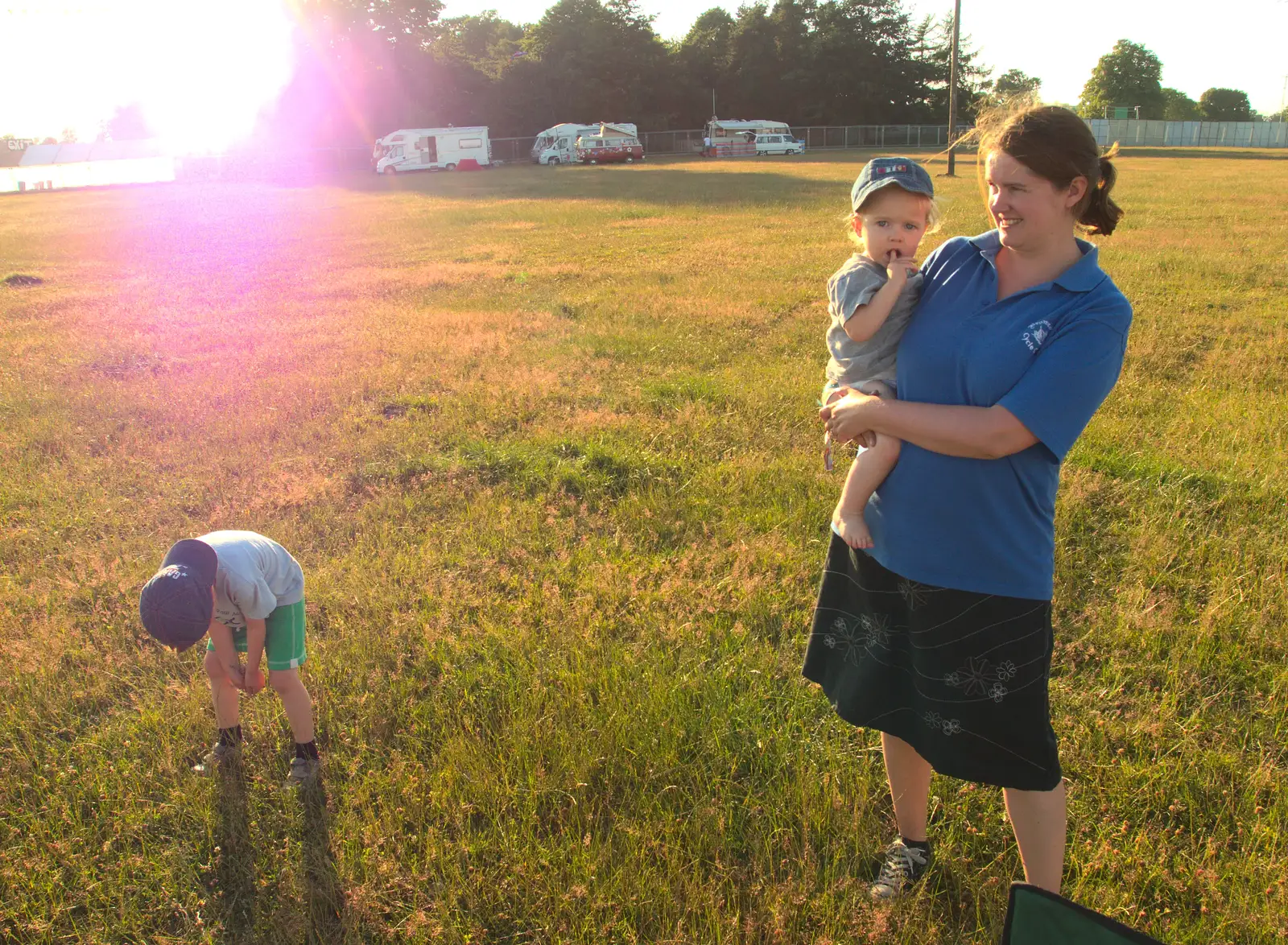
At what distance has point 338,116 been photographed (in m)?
65.1

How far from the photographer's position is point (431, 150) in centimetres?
5200

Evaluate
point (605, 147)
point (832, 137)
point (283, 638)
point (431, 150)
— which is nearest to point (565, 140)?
point (605, 147)

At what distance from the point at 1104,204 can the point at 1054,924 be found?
1567 mm

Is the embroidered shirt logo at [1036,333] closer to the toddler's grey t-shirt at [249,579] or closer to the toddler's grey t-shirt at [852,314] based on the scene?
the toddler's grey t-shirt at [852,314]

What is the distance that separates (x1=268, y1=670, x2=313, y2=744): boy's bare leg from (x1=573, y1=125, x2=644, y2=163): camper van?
1977 inches

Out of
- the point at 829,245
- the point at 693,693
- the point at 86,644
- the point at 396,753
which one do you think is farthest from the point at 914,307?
the point at 829,245

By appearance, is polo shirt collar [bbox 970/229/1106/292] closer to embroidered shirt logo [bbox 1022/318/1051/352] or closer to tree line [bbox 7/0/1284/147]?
embroidered shirt logo [bbox 1022/318/1051/352]

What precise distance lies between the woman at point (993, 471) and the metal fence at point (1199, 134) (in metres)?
71.0

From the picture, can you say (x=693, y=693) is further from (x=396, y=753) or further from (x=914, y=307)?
(x=914, y=307)

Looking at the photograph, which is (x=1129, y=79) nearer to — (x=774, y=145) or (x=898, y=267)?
(x=774, y=145)

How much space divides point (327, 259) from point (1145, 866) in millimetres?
15839

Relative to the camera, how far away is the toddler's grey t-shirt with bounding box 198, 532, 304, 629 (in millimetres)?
2738

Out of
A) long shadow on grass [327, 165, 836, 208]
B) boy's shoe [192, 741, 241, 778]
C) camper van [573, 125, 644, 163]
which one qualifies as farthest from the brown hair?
camper van [573, 125, 644, 163]

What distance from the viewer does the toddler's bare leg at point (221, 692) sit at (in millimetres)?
2926
